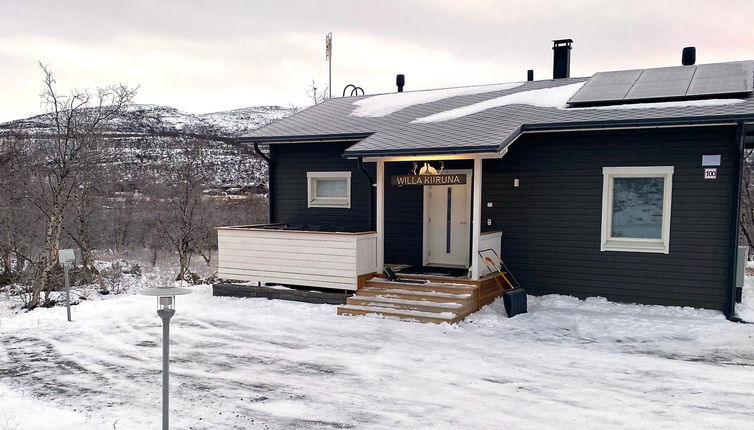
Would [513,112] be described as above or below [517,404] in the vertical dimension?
above

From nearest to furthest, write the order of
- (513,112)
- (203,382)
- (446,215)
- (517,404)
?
(517,404) < (203,382) < (513,112) < (446,215)

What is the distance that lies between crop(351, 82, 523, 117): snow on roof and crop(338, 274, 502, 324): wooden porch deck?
4776 mm

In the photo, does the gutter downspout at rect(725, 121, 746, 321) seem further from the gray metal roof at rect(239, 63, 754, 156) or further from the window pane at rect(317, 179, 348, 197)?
the window pane at rect(317, 179, 348, 197)

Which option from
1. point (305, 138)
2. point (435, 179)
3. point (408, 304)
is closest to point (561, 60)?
point (435, 179)

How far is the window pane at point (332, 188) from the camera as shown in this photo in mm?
11992

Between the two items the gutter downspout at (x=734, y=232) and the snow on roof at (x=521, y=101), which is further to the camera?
the snow on roof at (x=521, y=101)

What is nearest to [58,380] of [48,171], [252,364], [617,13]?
[252,364]

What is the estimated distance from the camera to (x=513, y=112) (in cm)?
1014

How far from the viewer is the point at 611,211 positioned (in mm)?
9320

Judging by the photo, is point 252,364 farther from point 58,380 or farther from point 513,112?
point 513,112

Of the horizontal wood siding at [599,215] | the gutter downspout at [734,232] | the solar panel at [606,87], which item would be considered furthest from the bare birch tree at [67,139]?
the gutter downspout at [734,232]

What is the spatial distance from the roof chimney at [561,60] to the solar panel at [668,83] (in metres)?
1.36

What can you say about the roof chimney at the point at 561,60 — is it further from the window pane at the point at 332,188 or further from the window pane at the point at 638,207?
the window pane at the point at 332,188

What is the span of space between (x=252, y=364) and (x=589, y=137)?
7.08 m
